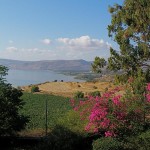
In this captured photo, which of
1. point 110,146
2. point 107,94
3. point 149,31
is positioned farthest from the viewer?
point 149,31

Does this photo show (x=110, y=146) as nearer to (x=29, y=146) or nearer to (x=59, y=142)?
(x=59, y=142)

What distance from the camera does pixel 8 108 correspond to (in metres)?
21.0

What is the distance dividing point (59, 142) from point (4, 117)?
12.6 ft

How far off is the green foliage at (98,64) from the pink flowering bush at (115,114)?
7.01 meters

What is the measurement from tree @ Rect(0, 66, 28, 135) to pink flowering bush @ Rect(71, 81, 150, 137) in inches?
177

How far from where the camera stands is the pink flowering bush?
20.3m

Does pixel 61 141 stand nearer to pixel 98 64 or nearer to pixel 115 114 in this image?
pixel 115 114

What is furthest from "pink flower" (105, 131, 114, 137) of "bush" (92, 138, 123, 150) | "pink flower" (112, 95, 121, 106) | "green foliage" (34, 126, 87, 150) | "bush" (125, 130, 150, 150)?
"green foliage" (34, 126, 87, 150)

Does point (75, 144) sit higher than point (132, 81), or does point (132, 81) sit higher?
point (132, 81)

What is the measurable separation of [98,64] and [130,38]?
3.63 m

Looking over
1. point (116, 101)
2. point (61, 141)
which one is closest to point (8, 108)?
point (61, 141)

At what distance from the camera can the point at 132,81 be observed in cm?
2738

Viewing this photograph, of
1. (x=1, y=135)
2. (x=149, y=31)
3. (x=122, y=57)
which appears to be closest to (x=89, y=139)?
(x=1, y=135)

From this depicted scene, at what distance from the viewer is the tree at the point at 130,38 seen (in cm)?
2703
